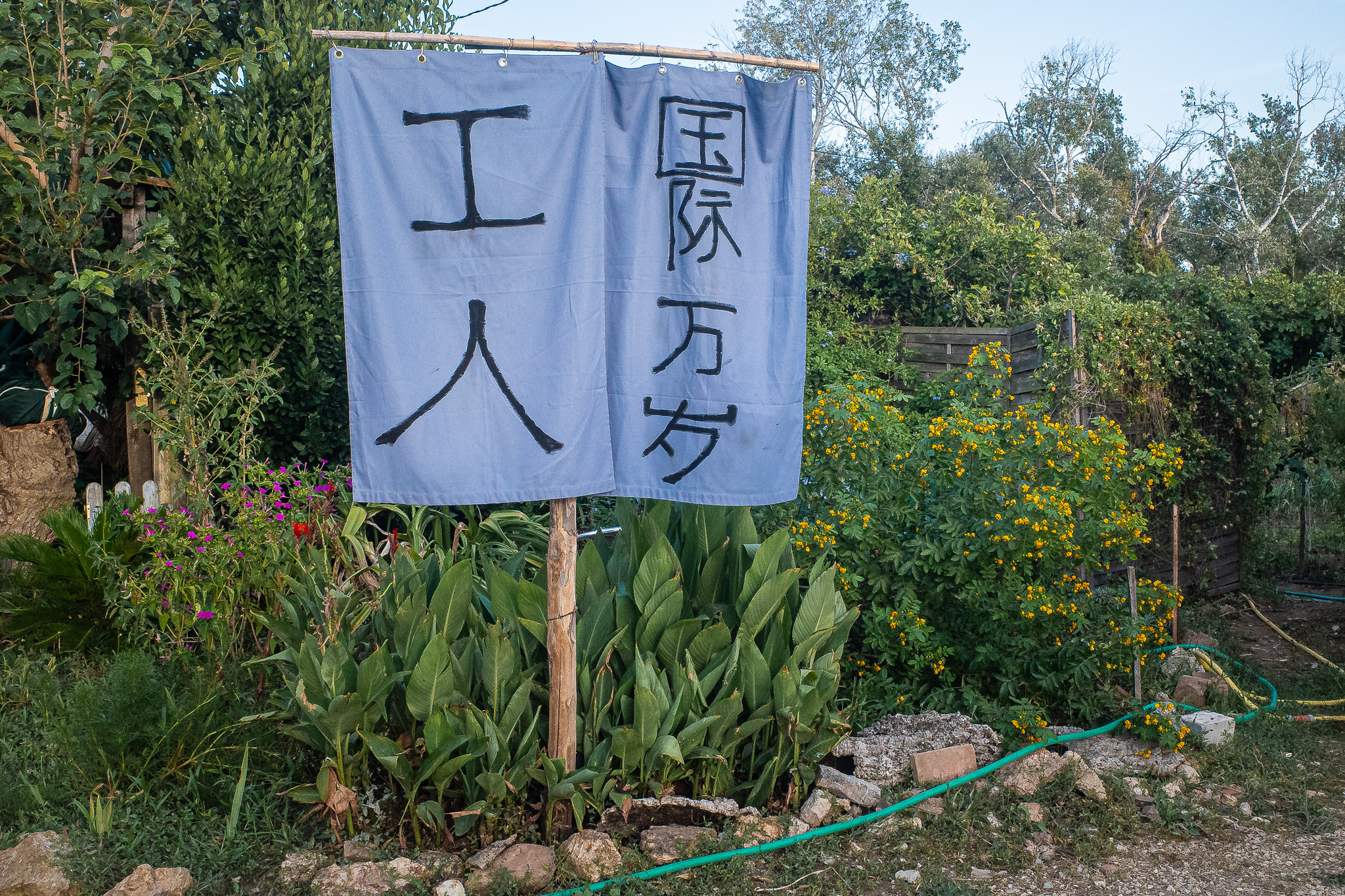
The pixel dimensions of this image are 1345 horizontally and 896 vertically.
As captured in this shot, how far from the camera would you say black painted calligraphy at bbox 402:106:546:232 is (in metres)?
2.55

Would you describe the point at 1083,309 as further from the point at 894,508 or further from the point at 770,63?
the point at 770,63

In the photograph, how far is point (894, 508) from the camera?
4.05m

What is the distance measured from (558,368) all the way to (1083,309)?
167 inches

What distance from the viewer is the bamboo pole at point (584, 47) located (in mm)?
2438

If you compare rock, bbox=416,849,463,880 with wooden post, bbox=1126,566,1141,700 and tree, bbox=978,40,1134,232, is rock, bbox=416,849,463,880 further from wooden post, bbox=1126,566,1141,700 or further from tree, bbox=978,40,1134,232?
tree, bbox=978,40,1134,232

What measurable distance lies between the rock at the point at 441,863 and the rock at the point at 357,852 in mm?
143

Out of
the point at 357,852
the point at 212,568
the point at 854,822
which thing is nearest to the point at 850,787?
the point at 854,822

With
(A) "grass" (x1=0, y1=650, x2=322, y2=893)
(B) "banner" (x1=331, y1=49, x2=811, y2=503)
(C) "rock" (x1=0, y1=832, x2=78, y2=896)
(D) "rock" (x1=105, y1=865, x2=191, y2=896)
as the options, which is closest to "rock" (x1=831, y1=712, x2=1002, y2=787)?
(B) "banner" (x1=331, y1=49, x2=811, y2=503)

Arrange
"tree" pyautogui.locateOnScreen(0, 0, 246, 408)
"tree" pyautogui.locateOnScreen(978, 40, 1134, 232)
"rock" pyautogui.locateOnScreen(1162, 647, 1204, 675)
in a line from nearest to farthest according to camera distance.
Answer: "tree" pyautogui.locateOnScreen(0, 0, 246, 408), "rock" pyautogui.locateOnScreen(1162, 647, 1204, 675), "tree" pyautogui.locateOnScreen(978, 40, 1134, 232)

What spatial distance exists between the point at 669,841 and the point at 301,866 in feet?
3.52

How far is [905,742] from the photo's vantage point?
11.2 ft

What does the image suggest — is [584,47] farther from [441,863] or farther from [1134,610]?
[1134,610]

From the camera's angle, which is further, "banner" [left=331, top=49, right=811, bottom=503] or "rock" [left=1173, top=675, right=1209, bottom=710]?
"rock" [left=1173, top=675, right=1209, bottom=710]

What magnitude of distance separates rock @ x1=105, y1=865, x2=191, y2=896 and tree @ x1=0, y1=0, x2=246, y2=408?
108 inches
